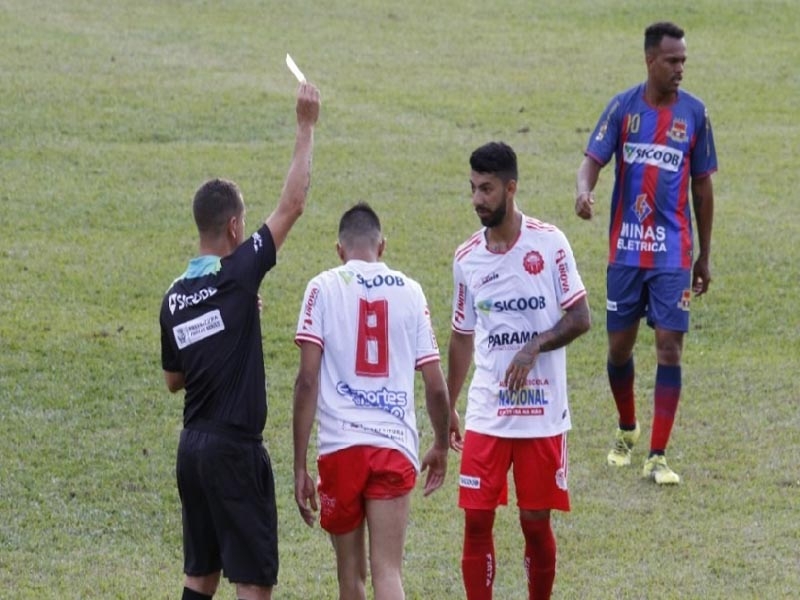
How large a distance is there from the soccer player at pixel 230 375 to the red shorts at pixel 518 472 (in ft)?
3.88

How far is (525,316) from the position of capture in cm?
760

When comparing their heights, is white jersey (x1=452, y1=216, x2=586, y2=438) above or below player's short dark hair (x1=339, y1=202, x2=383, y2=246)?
below

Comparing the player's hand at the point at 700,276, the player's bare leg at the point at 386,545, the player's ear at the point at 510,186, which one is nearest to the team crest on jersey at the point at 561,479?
the player's bare leg at the point at 386,545

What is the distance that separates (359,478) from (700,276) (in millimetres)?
3884

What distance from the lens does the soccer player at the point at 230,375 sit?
6.70 metres

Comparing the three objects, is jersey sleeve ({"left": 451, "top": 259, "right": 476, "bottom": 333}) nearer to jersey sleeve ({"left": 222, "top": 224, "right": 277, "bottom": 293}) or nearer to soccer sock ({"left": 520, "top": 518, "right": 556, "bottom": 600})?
soccer sock ({"left": 520, "top": 518, "right": 556, "bottom": 600})

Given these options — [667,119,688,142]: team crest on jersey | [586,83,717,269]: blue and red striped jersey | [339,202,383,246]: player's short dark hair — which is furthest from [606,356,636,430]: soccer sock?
[339,202,383,246]: player's short dark hair

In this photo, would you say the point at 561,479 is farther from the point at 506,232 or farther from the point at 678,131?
the point at 678,131

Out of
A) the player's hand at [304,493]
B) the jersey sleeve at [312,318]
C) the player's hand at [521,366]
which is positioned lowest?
the player's hand at [304,493]

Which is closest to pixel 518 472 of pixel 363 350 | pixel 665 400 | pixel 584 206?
pixel 363 350

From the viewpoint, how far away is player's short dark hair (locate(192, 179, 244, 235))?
22.2 feet

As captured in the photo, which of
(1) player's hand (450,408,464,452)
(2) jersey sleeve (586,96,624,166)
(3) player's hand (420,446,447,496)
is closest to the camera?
(3) player's hand (420,446,447,496)

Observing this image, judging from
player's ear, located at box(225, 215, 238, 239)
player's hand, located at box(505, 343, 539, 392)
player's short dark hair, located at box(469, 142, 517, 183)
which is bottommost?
player's hand, located at box(505, 343, 539, 392)

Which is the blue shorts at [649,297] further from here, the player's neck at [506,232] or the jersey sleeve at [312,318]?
the jersey sleeve at [312,318]
